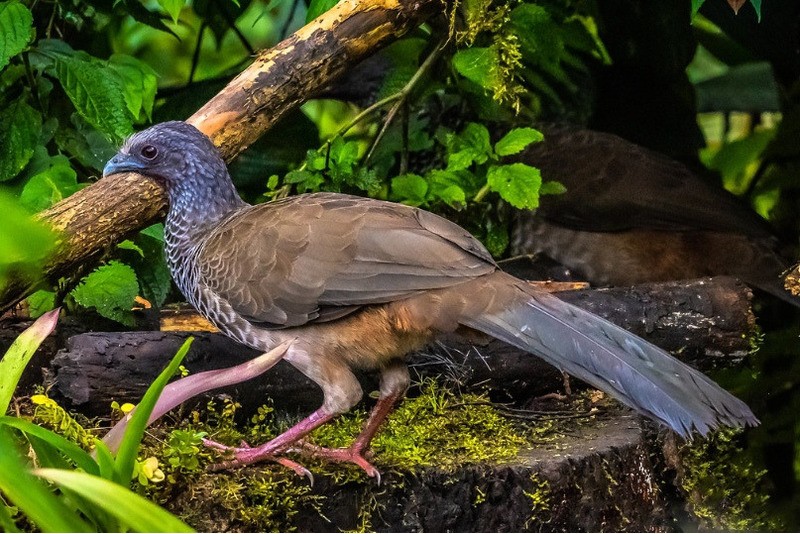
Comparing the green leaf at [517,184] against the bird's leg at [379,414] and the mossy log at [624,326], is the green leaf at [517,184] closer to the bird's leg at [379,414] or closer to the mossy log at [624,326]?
the mossy log at [624,326]

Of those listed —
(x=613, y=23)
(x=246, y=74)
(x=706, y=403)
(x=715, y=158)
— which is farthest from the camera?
(x=715, y=158)

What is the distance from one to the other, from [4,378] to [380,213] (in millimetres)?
1092

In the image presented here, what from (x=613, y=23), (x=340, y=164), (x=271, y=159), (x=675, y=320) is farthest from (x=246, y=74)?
(x=613, y=23)

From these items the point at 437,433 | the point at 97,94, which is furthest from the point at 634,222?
the point at 97,94

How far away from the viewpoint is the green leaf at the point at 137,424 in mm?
2049

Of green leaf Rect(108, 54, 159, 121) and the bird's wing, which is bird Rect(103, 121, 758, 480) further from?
green leaf Rect(108, 54, 159, 121)

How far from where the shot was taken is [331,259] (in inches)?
102

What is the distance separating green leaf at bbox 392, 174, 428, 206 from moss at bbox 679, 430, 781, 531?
4.44 ft

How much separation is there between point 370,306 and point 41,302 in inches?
51.1

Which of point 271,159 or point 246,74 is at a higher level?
point 246,74

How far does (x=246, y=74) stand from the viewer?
3160 millimetres

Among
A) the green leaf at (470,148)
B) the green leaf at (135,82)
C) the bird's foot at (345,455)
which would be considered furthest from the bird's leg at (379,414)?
the green leaf at (135,82)

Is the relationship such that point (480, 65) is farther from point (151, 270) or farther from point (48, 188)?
point (48, 188)

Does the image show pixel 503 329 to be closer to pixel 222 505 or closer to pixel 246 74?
pixel 222 505
